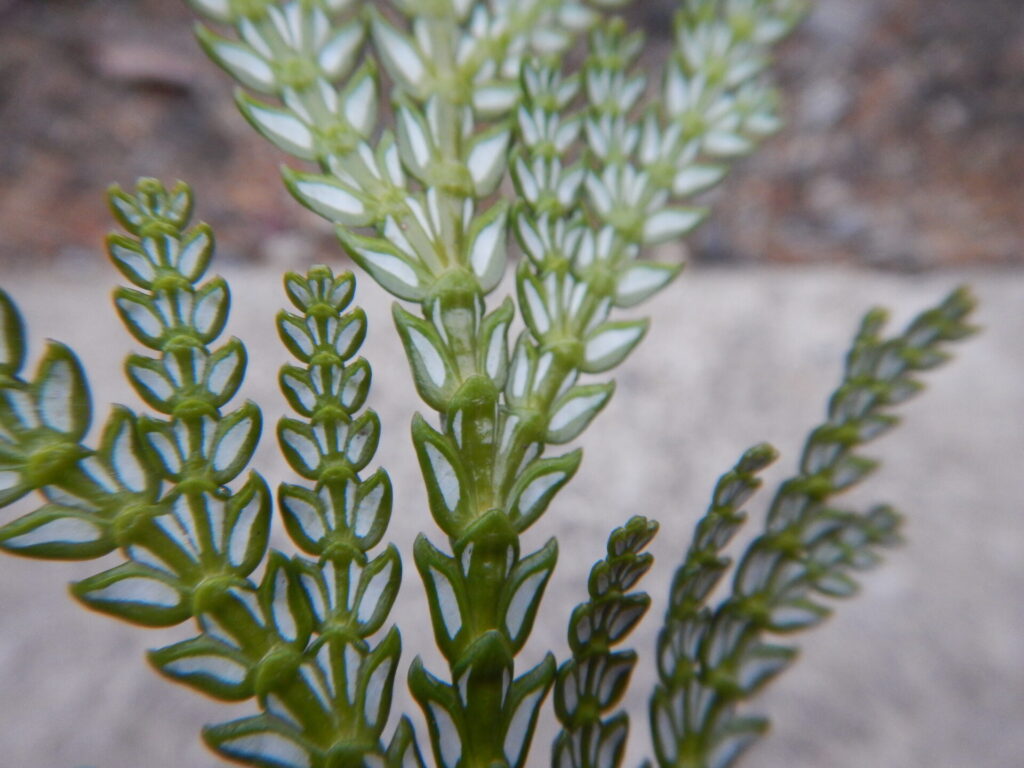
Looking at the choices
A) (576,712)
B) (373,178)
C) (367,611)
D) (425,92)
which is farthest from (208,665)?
(425,92)

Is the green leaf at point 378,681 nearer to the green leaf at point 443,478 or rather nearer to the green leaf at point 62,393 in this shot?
the green leaf at point 443,478

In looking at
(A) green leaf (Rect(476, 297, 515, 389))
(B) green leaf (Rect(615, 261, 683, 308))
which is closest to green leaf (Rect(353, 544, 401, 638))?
(A) green leaf (Rect(476, 297, 515, 389))

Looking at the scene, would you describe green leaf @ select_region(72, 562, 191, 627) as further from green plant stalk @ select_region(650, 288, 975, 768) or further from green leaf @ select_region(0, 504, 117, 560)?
green plant stalk @ select_region(650, 288, 975, 768)

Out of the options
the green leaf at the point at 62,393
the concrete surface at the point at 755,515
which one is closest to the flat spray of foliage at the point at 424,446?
the green leaf at the point at 62,393

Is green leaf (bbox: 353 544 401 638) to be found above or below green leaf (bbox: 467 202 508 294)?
below

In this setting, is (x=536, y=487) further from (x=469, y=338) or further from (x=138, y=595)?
(x=138, y=595)

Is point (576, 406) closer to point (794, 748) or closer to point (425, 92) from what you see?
point (425, 92)

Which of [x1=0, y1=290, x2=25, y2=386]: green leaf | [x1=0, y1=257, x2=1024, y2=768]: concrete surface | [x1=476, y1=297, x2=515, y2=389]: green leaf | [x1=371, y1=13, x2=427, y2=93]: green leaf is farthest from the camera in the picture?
[x1=0, y1=257, x2=1024, y2=768]: concrete surface
